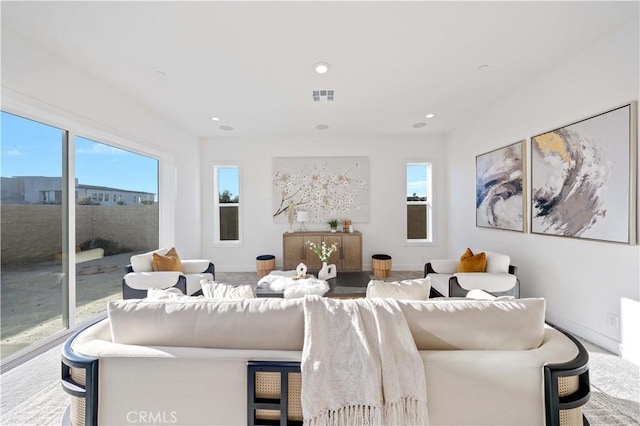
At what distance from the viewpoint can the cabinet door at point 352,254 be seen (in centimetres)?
477

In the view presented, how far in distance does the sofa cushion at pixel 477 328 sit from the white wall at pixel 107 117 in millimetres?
3524

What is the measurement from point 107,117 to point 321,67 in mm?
2636

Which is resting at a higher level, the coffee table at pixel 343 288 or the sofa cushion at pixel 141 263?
the sofa cushion at pixel 141 263

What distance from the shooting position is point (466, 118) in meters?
4.23

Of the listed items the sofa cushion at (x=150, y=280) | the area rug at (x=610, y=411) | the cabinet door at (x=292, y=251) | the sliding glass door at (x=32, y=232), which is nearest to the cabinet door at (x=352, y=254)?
the cabinet door at (x=292, y=251)

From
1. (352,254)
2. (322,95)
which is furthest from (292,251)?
(322,95)

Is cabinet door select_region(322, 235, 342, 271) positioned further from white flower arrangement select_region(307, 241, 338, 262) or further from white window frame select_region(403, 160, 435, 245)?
white window frame select_region(403, 160, 435, 245)

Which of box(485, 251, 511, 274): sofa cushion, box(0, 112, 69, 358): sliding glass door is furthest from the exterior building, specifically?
box(485, 251, 511, 274): sofa cushion

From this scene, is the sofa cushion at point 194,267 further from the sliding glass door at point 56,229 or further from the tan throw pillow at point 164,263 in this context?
the sliding glass door at point 56,229

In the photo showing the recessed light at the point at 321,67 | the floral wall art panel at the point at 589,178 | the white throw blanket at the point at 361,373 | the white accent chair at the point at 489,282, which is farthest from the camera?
the white accent chair at the point at 489,282

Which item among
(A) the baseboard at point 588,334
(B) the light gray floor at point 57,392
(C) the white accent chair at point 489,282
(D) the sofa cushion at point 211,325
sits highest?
(D) the sofa cushion at point 211,325

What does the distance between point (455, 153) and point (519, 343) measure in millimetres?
4385

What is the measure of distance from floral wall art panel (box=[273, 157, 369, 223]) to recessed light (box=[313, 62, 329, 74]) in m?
2.53

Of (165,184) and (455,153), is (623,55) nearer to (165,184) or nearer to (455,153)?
(455,153)
